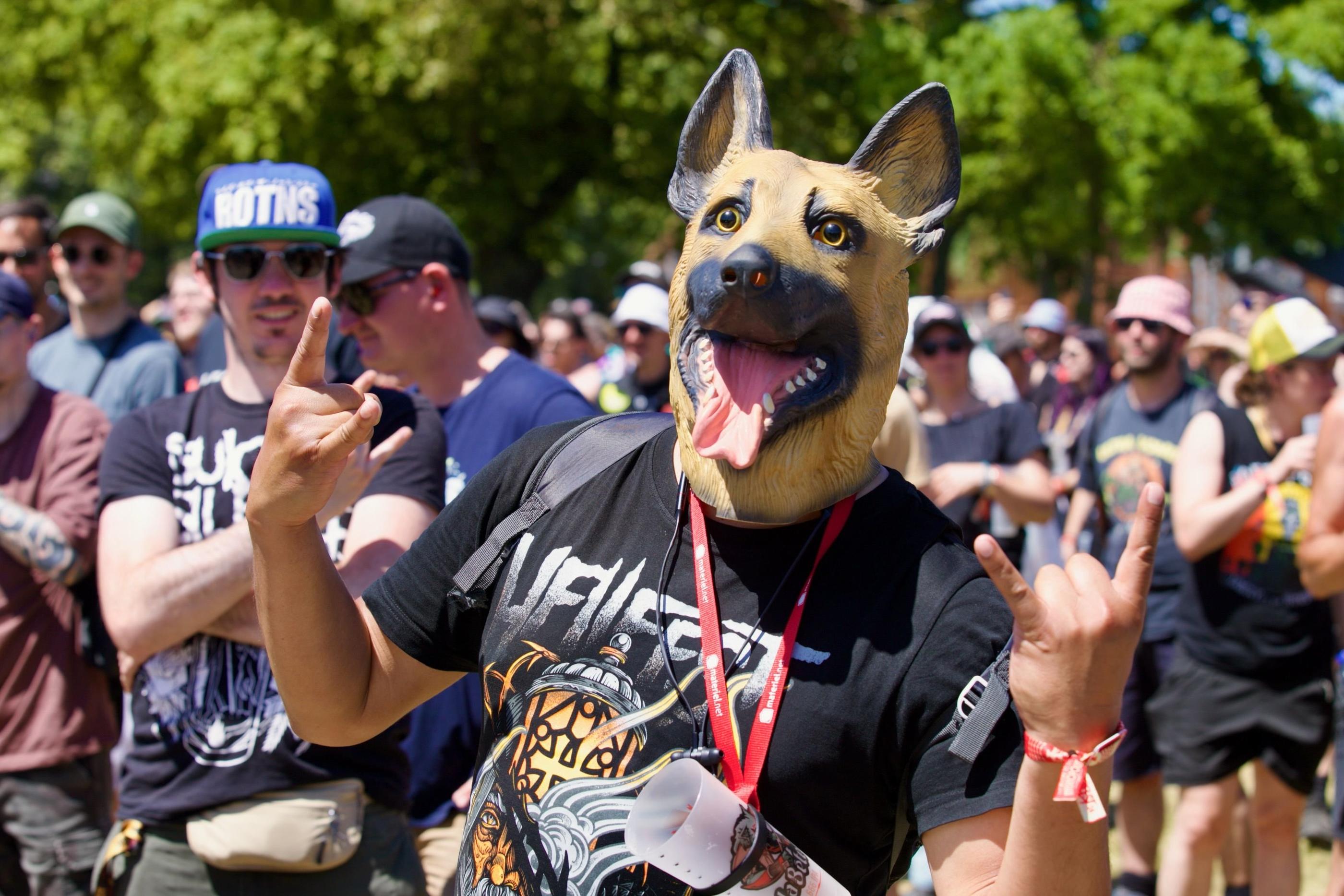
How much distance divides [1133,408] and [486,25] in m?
12.2

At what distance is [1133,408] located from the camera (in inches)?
215

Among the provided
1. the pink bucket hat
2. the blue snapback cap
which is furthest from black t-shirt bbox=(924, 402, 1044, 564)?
the blue snapback cap

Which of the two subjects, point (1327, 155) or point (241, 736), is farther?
point (1327, 155)

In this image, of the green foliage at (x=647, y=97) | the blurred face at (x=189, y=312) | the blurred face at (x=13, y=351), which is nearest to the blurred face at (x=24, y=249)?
the blurred face at (x=189, y=312)

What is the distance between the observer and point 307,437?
1.82 m

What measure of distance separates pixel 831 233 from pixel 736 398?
0.28 m

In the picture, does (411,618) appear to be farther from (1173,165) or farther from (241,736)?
(1173,165)

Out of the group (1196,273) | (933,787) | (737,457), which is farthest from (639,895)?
(1196,273)

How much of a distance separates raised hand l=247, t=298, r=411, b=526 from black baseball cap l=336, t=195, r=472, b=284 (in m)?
1.62

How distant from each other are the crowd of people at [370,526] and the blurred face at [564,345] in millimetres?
3308

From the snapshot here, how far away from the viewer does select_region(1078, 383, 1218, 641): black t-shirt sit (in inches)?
205

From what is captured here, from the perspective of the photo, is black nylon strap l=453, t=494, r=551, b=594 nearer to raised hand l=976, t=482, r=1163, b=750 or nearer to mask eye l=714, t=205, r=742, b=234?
mask eye l=714, t=205, r=742, b=234

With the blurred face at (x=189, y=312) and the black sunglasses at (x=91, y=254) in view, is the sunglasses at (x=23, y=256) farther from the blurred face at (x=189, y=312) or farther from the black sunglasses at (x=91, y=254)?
the blurred face at (x=189, y=312)

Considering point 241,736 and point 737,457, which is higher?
point 737,457
